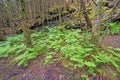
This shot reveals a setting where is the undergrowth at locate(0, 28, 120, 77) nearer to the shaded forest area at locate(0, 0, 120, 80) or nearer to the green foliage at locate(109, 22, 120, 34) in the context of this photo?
the shaded forest area at locate(0, 0, 120, 80)

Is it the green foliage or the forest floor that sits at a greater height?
the green foliage

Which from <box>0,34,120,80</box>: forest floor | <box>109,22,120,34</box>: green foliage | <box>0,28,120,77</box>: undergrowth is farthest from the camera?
<box>109,22,120,34</box>: green foliage

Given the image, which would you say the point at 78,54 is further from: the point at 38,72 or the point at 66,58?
the point at 38,72

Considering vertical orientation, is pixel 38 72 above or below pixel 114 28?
below

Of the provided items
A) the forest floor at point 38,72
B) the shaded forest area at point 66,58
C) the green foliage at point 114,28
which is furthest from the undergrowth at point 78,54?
the green foliage at point 114,28

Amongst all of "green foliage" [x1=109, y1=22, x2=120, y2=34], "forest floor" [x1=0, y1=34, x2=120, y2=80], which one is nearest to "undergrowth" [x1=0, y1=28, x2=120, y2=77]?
"forest floor" [x1=0, y1=34, x2=120, y2=80]

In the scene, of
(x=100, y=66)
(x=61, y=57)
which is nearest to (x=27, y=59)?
(x=61, y=57)

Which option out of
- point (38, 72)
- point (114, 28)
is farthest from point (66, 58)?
point (114, 28)

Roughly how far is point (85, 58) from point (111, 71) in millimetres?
907

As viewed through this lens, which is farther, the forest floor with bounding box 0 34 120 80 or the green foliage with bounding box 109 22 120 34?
the green foliage with bounding box 109 22 120 34

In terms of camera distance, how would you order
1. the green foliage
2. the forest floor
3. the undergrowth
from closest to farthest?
the forest floor → the undergrowth → the green foliage

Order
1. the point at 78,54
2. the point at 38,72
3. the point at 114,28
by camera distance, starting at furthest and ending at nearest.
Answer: the point at 114,28
the point at 78,54
the point at 38,72

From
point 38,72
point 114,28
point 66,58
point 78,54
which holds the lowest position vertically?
point 38,72

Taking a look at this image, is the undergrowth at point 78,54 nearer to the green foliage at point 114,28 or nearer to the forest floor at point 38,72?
the forest floor at point 38,72
